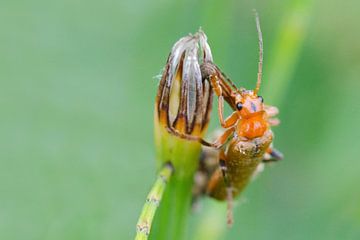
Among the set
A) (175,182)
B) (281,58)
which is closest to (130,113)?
(281,58)

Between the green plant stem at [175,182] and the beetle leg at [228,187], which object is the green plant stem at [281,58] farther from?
the green plant stem at [175,182]

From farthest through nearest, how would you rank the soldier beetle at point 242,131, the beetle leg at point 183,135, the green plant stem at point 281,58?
the green plant stem at point 281,58
the soldier beetle at point 242,131
the beetle leg at point 183,135

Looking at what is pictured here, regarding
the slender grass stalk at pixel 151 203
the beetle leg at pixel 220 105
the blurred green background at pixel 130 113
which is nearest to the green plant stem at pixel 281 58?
the blurred green background at pixel 130 113

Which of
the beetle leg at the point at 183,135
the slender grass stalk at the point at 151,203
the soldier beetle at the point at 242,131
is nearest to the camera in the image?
the slender grass stalk at the point at 151,203

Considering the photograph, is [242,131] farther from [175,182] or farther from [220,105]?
[175,182]

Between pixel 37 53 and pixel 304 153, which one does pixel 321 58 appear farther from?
pixel 37 53

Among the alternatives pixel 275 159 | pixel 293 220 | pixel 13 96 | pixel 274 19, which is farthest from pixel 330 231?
pixel 13 96

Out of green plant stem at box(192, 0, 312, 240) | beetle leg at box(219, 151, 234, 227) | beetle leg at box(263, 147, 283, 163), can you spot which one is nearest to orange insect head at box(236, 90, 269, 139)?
beetle leg at box(219, 151, 234, 227)

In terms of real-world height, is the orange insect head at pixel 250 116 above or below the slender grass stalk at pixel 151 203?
above
